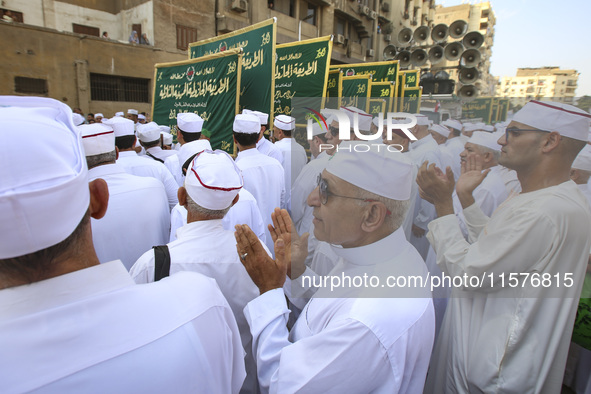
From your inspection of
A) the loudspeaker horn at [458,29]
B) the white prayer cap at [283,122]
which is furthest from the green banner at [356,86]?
the loudspeaker horn at [458,29]

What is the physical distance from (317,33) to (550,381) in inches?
885

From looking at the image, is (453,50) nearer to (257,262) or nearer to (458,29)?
(458,29)

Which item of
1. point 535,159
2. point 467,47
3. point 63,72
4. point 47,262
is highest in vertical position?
point 467,47

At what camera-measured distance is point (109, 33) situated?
15359 millimetres

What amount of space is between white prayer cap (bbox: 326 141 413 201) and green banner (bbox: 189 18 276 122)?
3.50 m

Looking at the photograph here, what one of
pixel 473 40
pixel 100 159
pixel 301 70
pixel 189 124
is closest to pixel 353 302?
pixel 100 159

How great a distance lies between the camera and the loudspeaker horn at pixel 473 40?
13.7 metres

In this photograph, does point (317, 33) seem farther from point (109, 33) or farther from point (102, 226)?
point (102, 226)

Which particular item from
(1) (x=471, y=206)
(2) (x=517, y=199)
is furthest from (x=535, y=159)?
(1) (x=471, y=206)

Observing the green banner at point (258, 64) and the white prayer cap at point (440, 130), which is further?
the green banner at point (258, 64)

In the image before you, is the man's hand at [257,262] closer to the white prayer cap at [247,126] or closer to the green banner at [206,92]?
the white prayer cap at [247,126]

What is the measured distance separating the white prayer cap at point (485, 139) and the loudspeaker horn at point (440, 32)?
53.5ft

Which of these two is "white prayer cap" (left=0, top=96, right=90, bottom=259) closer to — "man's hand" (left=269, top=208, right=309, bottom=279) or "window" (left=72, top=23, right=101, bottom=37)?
"man's hand" (left=269, top=208, right=309, bottom=279)

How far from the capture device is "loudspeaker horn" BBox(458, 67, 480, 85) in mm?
13466
